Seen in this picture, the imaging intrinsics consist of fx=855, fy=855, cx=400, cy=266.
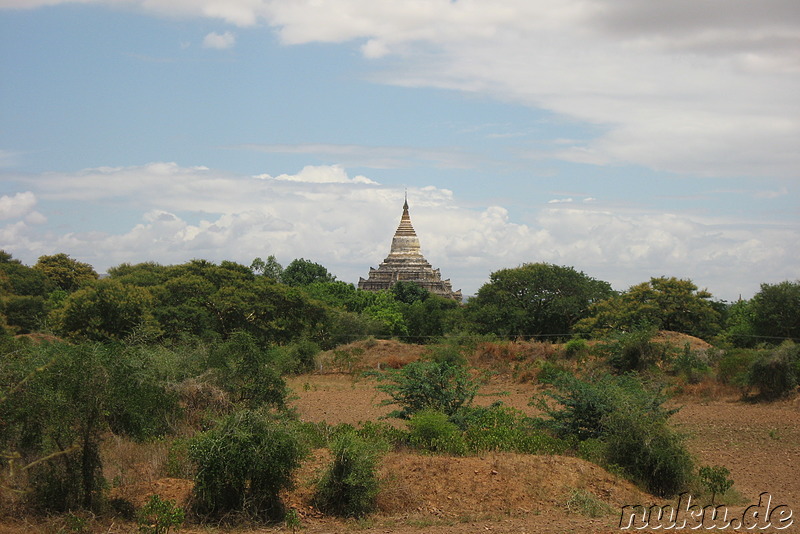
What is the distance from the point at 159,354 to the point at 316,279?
6109cm

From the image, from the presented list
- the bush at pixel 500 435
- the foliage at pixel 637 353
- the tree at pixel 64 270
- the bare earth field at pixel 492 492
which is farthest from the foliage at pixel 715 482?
the tree at pixel 64 270

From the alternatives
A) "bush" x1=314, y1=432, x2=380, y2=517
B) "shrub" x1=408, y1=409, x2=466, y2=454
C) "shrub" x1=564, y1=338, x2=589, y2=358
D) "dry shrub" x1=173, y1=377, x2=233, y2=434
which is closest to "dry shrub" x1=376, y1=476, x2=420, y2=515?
"bush" x1=314, y1=432, x2=380, y2=517

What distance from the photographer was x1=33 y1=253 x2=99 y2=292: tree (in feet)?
201

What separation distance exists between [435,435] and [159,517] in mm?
5807

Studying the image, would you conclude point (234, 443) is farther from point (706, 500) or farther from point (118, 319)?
point (118, 319)

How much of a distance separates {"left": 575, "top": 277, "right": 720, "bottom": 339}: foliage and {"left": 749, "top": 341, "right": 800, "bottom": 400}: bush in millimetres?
14267

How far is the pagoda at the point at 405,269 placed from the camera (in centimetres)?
9312

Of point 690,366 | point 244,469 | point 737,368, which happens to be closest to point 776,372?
point 737,368

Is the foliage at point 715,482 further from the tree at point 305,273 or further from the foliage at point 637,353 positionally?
the tree at point 305,273

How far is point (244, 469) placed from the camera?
11.3 m

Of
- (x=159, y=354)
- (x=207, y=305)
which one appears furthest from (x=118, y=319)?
(x=159, y=354)

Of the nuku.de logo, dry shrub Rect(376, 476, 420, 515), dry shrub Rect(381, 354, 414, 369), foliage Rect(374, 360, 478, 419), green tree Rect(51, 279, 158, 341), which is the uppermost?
green tree Rect(51, 279, 158, 341)

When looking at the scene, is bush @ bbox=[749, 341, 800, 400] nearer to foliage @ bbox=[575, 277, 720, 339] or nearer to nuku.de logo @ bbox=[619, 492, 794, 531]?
nuku.de logo @ bbox=[619, 492, 794, 531]

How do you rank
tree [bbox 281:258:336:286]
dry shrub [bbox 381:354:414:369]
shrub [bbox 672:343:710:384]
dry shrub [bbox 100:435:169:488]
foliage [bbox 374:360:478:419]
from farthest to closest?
Answer: tree [bbox 281:258:336:286], dry shrub [bbox 381:354:414:369], shrub [bbox 672:343:710:384], foliage [bbox 374:360:478:419], dry shrub [bbox 100:435:169:488]
